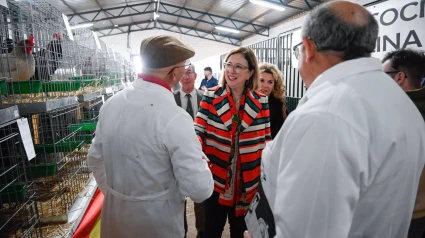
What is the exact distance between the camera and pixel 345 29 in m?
0.71

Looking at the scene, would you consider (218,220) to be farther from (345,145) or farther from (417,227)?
(345,145)

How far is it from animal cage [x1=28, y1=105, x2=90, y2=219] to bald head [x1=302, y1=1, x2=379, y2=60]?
1.70 meters

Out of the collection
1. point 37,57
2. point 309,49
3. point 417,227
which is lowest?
point 417,227

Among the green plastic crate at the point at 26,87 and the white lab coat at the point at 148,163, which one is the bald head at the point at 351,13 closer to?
the white lab coat at the point at 148,163

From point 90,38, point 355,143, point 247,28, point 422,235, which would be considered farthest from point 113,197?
point 247,28

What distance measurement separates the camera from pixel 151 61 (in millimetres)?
1269

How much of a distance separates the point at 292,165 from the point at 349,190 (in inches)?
5.3

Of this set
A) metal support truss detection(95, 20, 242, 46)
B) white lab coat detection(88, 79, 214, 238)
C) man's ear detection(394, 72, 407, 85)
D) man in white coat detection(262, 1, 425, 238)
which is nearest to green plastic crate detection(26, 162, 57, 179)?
white lab coat detection(88, 79, 214, 238)

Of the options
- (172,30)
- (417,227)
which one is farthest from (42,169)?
(172,30)

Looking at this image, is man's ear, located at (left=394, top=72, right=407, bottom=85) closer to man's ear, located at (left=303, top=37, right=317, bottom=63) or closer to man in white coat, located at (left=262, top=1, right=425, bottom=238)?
man in white coat, located at (left=262, top=1, right=425, bottom=238)

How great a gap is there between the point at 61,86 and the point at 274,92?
1.91m

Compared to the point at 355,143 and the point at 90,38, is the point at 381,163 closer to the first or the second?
the point at 355,143

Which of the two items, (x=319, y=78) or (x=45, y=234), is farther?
(x=45, y=234)

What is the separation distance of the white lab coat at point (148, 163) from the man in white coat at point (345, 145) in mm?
488
